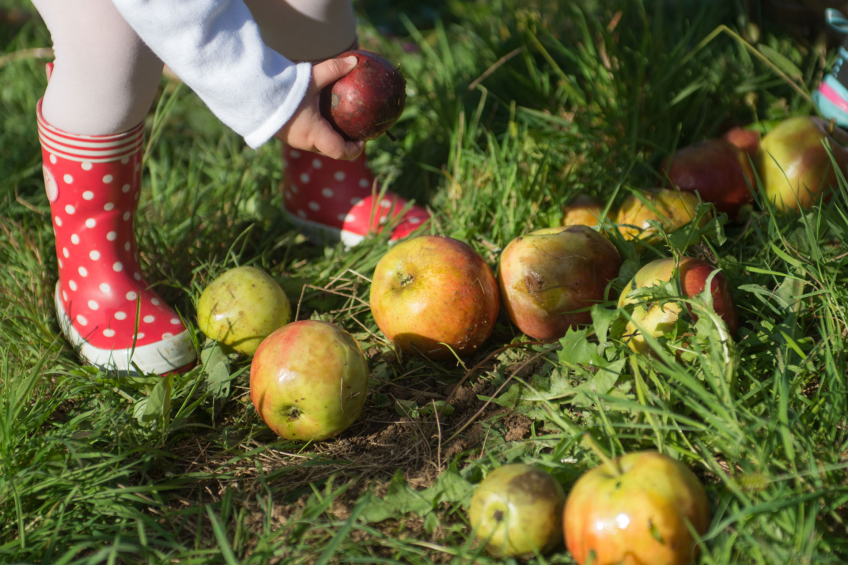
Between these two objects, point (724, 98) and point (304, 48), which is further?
point (724, 98)

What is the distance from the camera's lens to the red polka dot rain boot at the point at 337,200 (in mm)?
2676

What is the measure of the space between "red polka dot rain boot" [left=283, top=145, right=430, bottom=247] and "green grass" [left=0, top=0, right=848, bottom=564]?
0.12 m

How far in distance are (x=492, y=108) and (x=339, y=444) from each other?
1.99 metres

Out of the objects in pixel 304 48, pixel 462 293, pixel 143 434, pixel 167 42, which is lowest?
pixel 143 434

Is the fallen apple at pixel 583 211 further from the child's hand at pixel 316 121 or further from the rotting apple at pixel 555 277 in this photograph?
the child's hand at pixel 316 121

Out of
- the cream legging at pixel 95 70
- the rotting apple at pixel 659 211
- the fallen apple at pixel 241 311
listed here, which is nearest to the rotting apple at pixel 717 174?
the rotting apple at pixel 659 211

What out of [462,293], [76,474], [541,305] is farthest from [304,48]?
[76,474]

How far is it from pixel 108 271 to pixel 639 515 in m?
1.74

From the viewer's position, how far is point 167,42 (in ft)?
5.36

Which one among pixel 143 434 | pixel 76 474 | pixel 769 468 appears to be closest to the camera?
pixel 769 468

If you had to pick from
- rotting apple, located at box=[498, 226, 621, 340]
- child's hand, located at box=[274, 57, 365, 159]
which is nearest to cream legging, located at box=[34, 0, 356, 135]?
child's hand, located at box=[274, 57, 365, 159]

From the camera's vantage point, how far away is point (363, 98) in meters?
1.81

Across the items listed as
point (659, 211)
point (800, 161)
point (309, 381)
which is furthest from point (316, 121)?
point (800, 161)

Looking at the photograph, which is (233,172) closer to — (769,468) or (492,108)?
(492,108)
